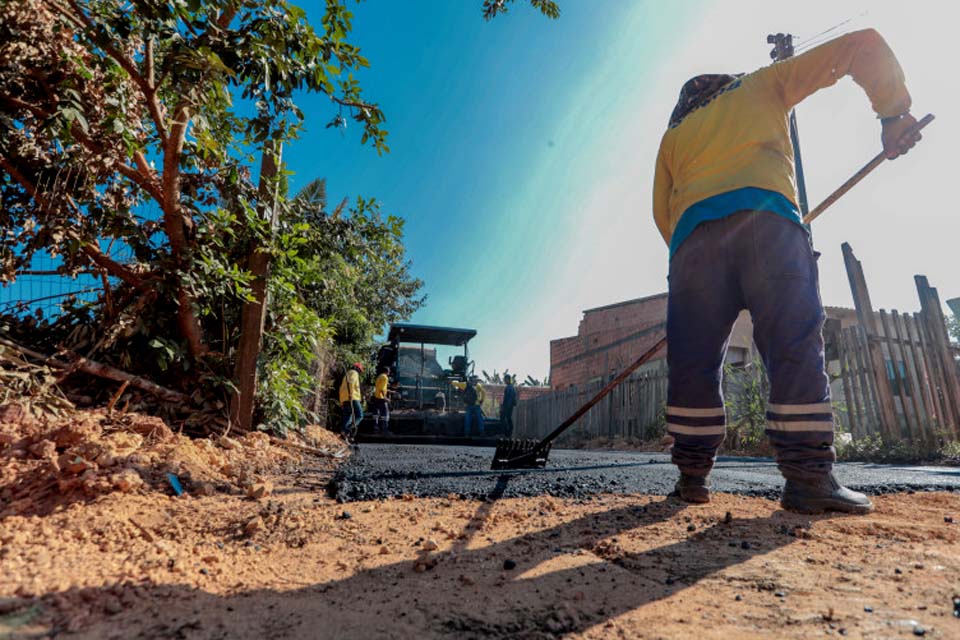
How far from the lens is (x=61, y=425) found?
7.58ft

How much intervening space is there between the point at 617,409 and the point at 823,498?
→ 32.3 ft

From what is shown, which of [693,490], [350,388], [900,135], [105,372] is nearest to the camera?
[693,490]

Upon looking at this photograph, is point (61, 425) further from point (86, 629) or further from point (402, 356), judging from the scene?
point (402, 356)

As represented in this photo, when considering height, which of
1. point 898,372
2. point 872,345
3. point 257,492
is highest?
point 872,345

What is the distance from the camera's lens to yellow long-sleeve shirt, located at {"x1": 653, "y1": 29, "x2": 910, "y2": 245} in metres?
2.18

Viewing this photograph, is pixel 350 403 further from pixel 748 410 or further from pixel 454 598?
pixel 454 598

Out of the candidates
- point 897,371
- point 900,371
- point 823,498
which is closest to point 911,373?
point 900,371

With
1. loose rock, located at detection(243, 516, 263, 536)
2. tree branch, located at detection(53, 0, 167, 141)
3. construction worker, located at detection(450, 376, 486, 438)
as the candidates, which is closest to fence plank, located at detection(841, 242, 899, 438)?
construction worker, located at detection(450, 376, 486, 438)

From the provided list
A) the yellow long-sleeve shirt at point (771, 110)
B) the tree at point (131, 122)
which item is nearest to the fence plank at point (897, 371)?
the yellow long-sleeve shirt at point (771, 110)

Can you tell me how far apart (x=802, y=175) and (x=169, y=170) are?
1166cm

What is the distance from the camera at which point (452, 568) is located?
1.34 metres

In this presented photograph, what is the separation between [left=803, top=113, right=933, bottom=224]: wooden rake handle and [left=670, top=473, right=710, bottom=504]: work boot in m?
1.40

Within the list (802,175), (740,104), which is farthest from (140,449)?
(802,175)

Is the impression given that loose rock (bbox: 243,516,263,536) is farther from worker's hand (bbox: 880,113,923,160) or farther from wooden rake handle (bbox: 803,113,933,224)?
worker's hand (bbox: 880,113,923,160)
